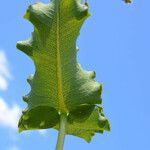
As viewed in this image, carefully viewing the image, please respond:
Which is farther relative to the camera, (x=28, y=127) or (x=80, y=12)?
Answer: (x=28, y=127)

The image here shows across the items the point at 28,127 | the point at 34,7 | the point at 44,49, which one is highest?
the point at 34,7

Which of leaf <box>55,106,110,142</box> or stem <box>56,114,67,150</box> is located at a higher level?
leaf <box>55,106,110,142</box>

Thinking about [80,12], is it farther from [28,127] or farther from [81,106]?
[28,127]

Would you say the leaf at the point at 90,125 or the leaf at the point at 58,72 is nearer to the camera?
the leaf at the point at 58,72

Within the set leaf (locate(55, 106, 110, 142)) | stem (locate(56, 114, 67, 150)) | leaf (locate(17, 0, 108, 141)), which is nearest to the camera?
stem (locate(56, 114, 67, 150))

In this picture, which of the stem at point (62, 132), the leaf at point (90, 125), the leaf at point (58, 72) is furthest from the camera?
the leaf at point (90, 125)

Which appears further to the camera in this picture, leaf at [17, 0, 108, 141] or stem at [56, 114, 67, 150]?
leaf at [17, 0, 108, 141]

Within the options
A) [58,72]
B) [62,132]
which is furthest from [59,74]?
[62,132]

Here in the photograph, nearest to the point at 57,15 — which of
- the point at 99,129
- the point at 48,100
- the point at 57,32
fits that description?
the point at 57,32

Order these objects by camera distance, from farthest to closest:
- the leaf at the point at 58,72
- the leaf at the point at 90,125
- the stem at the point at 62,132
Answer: the leaf at the point at 90,125
the leaf at the point at 58,72
the stem at the point at 62,132
